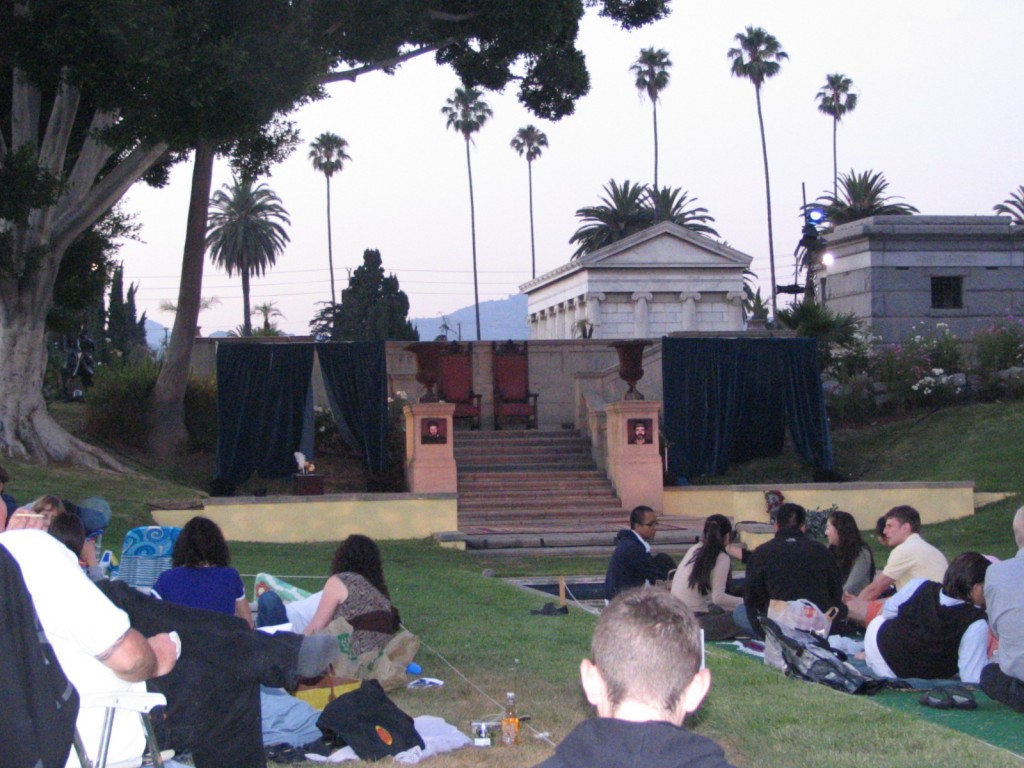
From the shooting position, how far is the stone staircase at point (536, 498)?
1908 centimetres

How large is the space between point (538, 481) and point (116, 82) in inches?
406

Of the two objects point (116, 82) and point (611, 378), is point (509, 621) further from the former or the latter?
point (611, 378)

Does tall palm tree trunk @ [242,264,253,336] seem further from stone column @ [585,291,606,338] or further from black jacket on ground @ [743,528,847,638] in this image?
black jacket on ground @ [743,528,847,638]

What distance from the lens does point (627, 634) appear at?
8.37ft

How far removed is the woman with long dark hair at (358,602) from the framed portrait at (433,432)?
1446 centimetres

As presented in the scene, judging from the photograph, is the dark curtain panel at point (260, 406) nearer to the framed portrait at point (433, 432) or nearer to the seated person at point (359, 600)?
the framed portrait at point (433, 432)

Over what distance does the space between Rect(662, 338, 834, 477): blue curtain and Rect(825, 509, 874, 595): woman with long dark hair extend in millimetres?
14137

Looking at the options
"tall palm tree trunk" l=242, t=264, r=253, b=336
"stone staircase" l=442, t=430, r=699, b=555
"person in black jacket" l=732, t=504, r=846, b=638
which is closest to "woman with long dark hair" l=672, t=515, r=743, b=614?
"person in black jacket" l=732, t=504, r=846, b=638

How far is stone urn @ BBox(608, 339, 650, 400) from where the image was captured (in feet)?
76.0

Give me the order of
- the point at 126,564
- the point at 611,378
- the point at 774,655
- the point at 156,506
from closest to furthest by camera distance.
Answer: the point at 774,655
the point at 126,564
the point at 156,506
the point at 611,378

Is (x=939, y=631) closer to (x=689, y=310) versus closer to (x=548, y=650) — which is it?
(x=548, y=650)

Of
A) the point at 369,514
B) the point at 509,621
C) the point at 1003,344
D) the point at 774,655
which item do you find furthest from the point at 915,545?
the point at 1003,344

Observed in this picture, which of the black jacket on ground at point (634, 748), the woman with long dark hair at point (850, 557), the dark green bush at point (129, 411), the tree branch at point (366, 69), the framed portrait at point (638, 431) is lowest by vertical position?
the woman with long dark hair at point (850, 557)

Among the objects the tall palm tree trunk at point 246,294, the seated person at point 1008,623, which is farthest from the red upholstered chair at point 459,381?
the tall palm tree trunk at point 246,294
